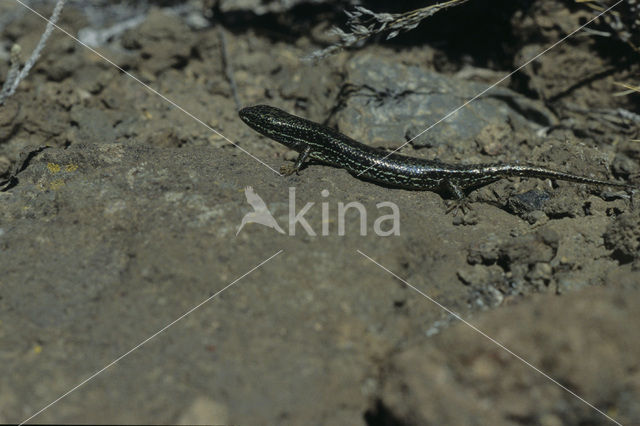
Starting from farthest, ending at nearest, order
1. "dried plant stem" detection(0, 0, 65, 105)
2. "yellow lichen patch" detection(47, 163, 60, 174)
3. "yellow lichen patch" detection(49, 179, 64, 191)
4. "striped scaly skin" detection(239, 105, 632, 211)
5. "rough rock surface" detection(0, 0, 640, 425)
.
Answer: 1. "striped scaly skin" detection(239, 105, 632, 211)
2. "dried plant stem" detection(0, 0, 65, 105)
3. "yellow lichen patch" detection(47, 163, 60, 174)
4. "yellow lichen patch" detection(49, 179, 64, 191)
5. "rough rock surface" detection(0, 0, 640, 425)

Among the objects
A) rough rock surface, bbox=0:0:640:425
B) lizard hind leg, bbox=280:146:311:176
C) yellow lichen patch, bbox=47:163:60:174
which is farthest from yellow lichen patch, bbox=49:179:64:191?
lizard hind leg, bbox=280:146:311:176

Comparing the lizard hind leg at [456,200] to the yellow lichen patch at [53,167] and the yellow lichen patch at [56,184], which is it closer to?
the yellow lichen patch at [56,184]

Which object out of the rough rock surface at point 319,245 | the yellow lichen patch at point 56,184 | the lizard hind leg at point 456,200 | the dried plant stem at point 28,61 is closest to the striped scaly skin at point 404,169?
the lizard hind leg at point 456,200

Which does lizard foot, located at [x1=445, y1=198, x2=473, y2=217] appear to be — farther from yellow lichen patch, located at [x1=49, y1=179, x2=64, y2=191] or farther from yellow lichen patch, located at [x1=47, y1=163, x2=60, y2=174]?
yellow lichen patch, located at [x1=47, y1=163, x2=60, y2=174]

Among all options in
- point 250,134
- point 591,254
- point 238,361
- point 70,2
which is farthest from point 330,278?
point 70,2

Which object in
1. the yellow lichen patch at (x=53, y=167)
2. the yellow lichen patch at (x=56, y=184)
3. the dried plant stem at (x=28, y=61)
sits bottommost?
the yellow lichen patch at (x=56, y=184)

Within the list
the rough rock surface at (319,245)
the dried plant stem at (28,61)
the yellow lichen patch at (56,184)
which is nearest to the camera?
the rough rock surface at (319,245)

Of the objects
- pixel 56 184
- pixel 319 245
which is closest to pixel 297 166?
pixel 319 245
